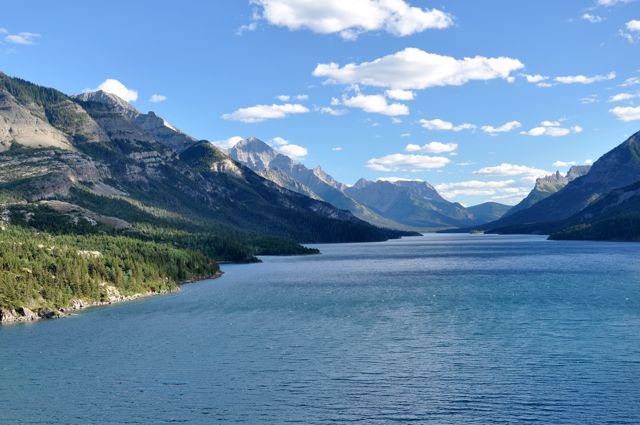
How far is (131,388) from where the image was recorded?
67062 mm

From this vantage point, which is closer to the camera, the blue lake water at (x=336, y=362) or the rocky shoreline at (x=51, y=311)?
the blue lake water at (x=336, y=362)

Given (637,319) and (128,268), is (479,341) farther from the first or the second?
(128,268)

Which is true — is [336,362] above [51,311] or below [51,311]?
below

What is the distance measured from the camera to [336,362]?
248 ft

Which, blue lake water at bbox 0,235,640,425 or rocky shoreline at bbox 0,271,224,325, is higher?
rocky shoreline at bbox 0,271,224,325

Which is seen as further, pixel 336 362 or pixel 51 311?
pixel 51 311

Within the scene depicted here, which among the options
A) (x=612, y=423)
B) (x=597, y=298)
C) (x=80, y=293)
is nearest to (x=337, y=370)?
(x=612, y=423)

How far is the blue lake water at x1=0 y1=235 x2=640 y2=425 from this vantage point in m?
56.9

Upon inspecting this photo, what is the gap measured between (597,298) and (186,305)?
9902 centimetres

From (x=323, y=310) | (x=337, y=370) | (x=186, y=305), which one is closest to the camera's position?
(x=337, y=370)

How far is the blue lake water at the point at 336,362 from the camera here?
5691 centimetres

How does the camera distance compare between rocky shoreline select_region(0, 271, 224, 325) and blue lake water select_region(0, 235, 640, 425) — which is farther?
rocky shoreline select_region(0, 271, 224, 325)

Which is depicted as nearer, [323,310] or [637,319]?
[637,319]

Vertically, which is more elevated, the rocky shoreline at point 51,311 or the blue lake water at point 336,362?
the rocky shoreline at point 51,311
